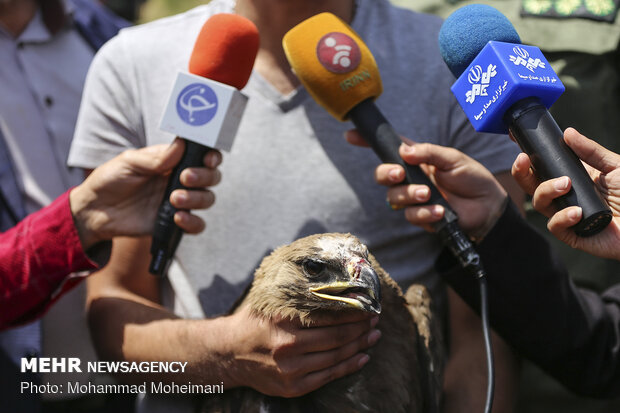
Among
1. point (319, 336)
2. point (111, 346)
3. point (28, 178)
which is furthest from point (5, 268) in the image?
point (319, 336)

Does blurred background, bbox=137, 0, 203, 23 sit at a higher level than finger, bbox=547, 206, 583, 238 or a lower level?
lower

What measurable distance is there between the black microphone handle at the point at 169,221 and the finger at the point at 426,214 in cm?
73

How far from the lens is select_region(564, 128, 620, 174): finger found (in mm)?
1563

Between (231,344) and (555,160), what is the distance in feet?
3.91

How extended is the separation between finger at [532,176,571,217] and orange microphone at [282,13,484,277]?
0.33 meters

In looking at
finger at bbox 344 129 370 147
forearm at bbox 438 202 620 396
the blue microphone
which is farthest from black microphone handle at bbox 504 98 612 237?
finger at bbox 344 129 370 147

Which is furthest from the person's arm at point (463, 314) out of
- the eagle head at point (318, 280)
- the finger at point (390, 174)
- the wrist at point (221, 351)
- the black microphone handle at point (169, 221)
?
the wrist at point (221, 351)

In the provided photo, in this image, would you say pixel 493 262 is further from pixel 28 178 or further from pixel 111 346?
pixel 28 178

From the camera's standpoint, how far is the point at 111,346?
239cm

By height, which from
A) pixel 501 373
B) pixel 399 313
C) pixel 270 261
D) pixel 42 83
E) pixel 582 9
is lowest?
pixel 501 373

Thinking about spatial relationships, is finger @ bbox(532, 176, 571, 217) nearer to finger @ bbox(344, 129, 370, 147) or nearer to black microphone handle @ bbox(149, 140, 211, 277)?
finger @ bbox(344, 129, 370, 147)

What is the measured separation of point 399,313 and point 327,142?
735mm

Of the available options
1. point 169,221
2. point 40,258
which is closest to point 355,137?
point 169,221

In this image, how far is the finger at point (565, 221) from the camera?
149 centimetres
